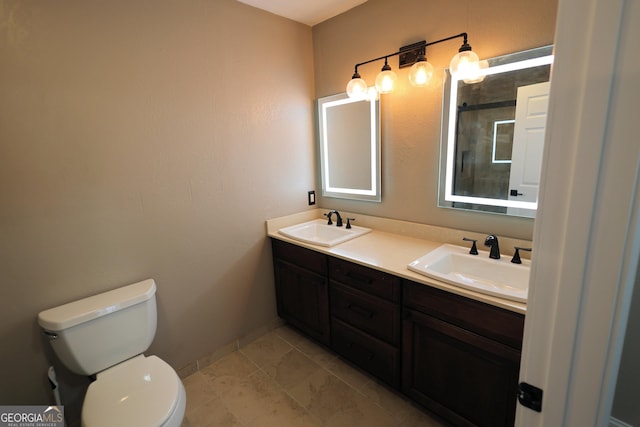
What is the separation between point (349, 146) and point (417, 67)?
0.78 m

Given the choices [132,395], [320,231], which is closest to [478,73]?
[320,231]

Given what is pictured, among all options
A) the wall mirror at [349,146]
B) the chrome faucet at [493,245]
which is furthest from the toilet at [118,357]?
the chrome faucet at [493,245]

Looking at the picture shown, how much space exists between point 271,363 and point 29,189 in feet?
5.65

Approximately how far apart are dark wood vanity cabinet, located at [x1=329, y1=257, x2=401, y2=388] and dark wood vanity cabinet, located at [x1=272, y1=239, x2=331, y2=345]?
0.08m

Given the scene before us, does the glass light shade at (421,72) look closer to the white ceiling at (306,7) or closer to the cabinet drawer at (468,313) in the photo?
the white ceiling at (306,7)

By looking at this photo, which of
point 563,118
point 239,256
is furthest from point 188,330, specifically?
point 563,118

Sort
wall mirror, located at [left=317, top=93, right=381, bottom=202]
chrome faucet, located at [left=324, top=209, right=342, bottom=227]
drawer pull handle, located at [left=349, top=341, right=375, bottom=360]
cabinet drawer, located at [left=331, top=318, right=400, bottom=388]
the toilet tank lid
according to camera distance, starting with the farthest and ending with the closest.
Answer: chrome faucet, located at [left=324, top=209, right=342, bottom=227] < wall mirror, located at [left=317, top=93, right=381, bottom=202] < drawer pull handle, located at [left=349, top=341, right=375, bottom=360] < cabinet drawer, located at [left=331, top=318, right=400, bottom=388] < the toilet tank lid

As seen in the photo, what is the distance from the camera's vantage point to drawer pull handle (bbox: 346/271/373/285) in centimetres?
170

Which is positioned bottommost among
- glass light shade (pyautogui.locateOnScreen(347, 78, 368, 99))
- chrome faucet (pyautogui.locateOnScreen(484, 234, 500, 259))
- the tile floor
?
the tile floor

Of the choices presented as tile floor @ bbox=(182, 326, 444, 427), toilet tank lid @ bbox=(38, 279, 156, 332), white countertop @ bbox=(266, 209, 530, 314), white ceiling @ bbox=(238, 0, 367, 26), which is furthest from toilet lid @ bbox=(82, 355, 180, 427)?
white ceiling @ bbox=(238, 0, 367, 26)

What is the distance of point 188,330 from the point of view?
1.98m

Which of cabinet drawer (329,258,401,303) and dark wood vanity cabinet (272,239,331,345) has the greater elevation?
cabinet drawer (329,258,401,303)

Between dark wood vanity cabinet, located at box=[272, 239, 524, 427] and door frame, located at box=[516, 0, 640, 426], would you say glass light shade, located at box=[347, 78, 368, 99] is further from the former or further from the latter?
door frame, located at box=[516, 0, 640, 426]

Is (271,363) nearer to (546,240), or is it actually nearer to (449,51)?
(546,240)
